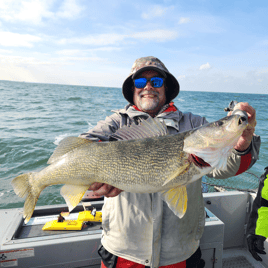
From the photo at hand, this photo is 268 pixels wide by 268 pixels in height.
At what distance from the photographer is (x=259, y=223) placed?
139 inches

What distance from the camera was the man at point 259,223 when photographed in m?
3.48

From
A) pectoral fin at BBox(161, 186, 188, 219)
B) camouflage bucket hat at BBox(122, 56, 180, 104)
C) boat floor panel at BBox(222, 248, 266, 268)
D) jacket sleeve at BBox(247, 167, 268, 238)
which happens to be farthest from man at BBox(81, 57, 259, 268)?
boat floor panel at BBox(222, 248, 266, 268)

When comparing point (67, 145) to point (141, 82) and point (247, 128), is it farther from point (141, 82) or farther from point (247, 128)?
point (247, 128)

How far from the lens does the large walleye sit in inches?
79.4

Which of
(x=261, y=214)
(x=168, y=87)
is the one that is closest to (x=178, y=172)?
(x=168, y=87)

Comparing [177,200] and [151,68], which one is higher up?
[151,68]

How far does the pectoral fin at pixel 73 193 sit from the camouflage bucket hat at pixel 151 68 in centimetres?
180

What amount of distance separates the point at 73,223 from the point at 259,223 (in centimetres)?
302

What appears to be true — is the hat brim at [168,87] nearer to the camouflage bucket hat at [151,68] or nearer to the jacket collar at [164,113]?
the camouflage bucket hat at [151,68]

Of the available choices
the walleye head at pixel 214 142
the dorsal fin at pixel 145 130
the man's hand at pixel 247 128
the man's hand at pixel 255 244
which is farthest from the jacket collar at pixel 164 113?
the man's hand at pixel 255 244

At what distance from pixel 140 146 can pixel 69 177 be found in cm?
83

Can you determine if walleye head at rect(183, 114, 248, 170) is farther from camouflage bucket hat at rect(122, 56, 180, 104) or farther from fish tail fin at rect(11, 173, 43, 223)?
fish tail fin at rect(11, 173, 43, 223)

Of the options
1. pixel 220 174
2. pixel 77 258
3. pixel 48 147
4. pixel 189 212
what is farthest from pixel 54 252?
pixel 48 147

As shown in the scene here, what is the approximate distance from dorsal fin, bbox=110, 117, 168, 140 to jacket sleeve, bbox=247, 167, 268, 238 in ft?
7.90
